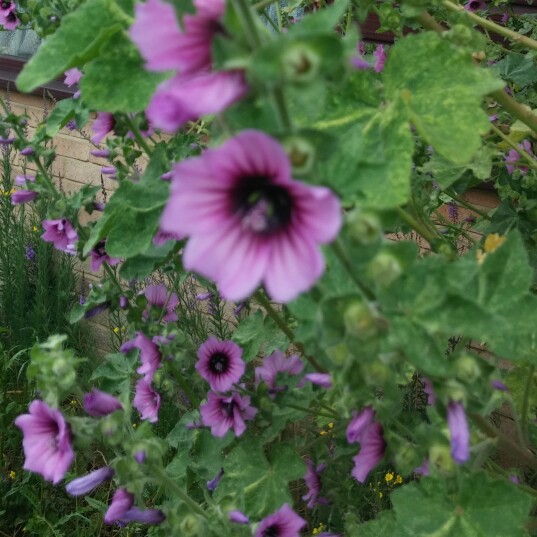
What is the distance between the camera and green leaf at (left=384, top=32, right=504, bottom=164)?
64 centimetres

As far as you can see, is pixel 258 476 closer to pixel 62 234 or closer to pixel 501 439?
pixel 501 439

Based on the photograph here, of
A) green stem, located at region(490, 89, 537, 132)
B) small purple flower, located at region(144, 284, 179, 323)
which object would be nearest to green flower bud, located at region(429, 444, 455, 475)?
green stem, located at region(490, 89, 537, 132)

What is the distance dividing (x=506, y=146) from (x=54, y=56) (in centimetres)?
83

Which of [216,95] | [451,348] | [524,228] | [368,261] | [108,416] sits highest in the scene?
[216,95]

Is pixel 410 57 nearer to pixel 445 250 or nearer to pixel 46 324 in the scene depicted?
pixel 445 250

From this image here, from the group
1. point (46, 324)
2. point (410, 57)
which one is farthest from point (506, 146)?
point (46, 324)

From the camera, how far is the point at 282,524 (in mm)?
964

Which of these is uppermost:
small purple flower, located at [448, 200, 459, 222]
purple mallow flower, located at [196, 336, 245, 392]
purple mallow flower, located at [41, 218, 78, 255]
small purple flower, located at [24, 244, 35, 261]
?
purple mallow flower, located at [41, 218, 78, 255]

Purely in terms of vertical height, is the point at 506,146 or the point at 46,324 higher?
the point at 506,146

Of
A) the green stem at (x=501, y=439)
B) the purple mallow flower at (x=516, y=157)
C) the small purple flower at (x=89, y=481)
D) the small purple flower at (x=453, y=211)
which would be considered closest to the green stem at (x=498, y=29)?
the purple mallow flower at (x=516, y=157)

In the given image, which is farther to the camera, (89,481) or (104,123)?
(104,123)

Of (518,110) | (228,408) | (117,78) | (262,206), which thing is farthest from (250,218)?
(228,408)

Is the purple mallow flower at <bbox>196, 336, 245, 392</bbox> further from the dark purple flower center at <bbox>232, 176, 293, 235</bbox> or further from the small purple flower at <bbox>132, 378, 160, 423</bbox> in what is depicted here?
the dark purple flower center at <bbox>232, 176, 293, 235</bbox>

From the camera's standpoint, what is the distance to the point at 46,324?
253 centimetres
